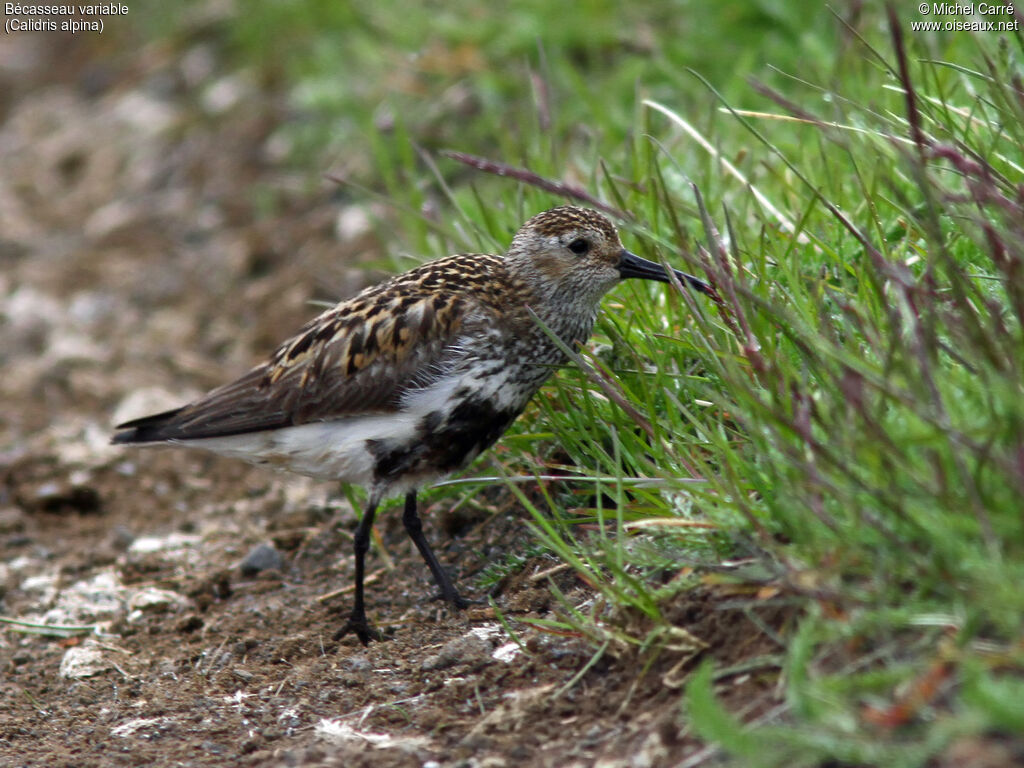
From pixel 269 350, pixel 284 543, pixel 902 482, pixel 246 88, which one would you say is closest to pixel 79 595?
pixel 284 543

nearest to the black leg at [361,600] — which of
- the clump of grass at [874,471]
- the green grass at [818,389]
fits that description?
the green grass at [818,389]

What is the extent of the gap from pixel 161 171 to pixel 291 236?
75.5 inches

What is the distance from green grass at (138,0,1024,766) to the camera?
2.65 metres

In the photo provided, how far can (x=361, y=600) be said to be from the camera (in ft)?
14.6

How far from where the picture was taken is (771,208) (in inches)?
181

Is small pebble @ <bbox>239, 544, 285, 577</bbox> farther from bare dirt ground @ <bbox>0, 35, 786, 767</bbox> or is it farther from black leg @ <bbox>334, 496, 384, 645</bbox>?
black leg @ <bbox>334, 496, 384, 645</bbox>

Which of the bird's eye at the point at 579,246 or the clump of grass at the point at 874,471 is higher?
the bird's eye at the point at 579,246

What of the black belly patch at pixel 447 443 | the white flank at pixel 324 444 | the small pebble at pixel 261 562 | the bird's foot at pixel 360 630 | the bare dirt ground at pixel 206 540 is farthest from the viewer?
the small pebble at pixel 261 562

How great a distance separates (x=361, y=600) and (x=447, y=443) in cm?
64

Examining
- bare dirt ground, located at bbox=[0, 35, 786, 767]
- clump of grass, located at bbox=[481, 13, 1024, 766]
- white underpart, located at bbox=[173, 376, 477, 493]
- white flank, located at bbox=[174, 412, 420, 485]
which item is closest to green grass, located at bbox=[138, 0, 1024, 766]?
clump of grass, located at bbox=[481, 13, 1024, 766]

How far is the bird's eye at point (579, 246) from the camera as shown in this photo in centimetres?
466

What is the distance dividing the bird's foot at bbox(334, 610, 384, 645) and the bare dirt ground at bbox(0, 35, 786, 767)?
1.7 inches

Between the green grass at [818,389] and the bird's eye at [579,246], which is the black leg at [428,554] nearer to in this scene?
the green grass at [818,389]

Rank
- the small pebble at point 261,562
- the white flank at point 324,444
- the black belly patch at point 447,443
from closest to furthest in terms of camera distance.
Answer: the black belly patch at point 447,443
the white flank at point 324,444
the small pebble at point 261,562
